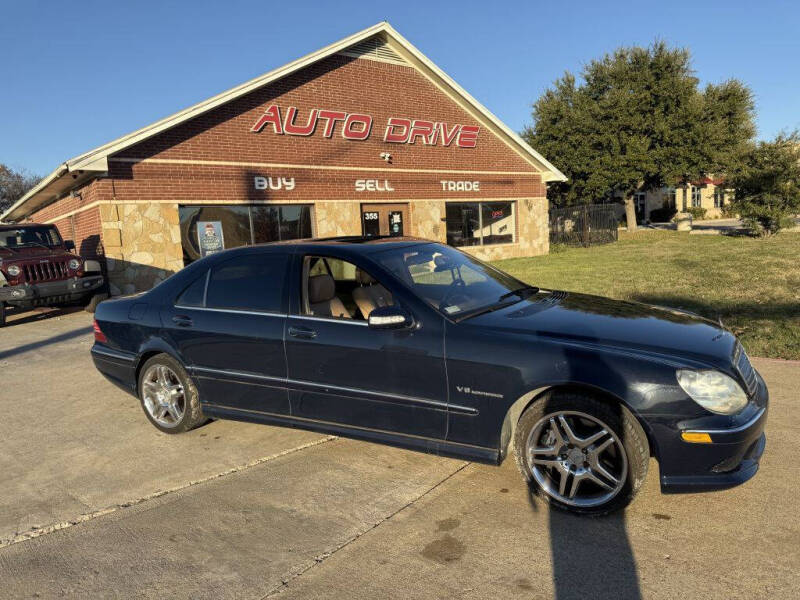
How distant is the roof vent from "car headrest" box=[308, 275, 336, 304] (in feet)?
47.8

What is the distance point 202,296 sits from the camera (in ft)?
14.7

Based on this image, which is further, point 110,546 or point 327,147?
point 327,147

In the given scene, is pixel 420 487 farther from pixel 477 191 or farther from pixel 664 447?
pixel 477 191

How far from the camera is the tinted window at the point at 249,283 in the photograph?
412 centimetres

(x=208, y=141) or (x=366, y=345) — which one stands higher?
(x=208, y=141)

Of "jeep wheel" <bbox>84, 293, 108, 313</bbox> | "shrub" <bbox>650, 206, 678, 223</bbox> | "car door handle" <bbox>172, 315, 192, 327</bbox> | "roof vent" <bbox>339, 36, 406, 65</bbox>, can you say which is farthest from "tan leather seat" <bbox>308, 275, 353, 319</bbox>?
"shrub" <bbox>650, 206, 678, 223</bbox>

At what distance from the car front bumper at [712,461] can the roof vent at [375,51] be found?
1638 cm

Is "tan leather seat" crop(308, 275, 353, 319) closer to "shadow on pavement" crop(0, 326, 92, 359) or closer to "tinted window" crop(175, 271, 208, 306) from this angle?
"tinted window" crop(175, 271, 208, 306)

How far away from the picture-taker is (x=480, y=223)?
67.2ft

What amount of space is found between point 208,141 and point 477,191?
9690 mm

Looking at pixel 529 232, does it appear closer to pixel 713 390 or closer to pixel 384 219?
pixel 384 219

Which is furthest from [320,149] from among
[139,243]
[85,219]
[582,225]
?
[582,225]

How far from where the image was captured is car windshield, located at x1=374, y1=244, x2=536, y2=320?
3.69 metres

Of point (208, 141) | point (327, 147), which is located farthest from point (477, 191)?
point (208, 141)
